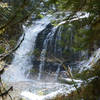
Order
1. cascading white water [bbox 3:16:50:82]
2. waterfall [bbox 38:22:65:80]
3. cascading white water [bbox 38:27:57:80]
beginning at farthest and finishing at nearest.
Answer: waterfall [bbox 38:22:65:80] → cascading white water [bbox 3:16:50:82] → cascading white water [bbox 38:27:57:80]

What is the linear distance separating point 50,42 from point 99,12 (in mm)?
10974

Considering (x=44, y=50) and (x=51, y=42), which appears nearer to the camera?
(x=44, y=50)

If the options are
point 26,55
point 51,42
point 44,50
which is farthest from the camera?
point 51,42

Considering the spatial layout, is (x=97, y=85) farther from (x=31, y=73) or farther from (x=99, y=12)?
(x=31, y=73)

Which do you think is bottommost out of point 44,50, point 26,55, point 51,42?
point 44,50

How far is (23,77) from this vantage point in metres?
12.6

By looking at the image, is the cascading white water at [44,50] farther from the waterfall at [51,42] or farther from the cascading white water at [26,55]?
the cascading white water at [26,55]

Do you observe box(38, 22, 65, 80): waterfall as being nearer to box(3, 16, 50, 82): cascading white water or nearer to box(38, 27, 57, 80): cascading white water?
box(38, 27, 57, 80): cascading white water

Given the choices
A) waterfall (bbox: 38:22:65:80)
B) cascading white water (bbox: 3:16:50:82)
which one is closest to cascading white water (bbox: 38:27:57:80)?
waterfall (bbox: 38:22:65:80)

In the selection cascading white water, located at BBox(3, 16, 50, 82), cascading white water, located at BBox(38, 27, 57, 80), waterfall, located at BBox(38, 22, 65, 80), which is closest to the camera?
cascading white water, located at BBox(38, 27, 57, 80)

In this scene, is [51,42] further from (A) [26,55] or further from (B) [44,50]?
(A) [26,55]

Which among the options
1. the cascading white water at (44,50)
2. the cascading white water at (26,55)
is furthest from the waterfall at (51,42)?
Result: the cascading white water at (26,55)

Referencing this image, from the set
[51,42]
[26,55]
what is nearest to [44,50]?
[51,42]

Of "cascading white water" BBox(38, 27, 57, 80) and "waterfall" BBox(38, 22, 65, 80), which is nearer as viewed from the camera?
"cascading white water" BBox(38, 27, 57, 80)
